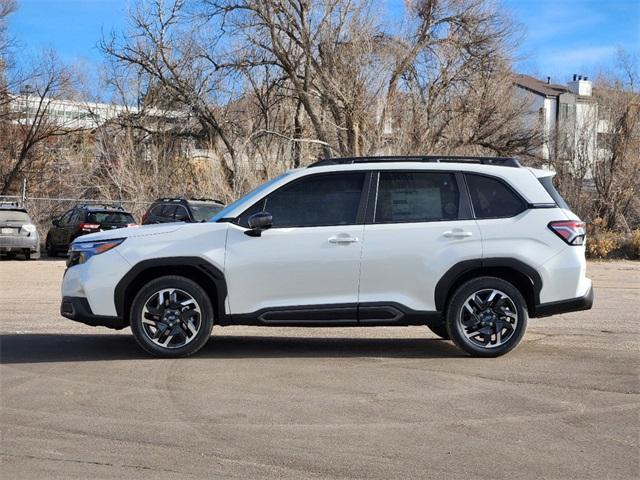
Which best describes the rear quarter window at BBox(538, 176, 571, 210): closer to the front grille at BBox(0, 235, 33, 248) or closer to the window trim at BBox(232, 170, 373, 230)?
the window trim at BBox(232, 170, 373, 230)

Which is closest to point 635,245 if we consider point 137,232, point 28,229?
point 28,229

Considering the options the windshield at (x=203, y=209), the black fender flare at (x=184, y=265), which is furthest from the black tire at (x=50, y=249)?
the black fender flare at (x=184, y=265)

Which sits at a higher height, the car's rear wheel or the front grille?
the front grille

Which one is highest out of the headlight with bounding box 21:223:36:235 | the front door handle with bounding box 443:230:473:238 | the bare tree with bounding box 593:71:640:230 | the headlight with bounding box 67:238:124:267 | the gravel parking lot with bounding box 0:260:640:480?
the bare tree with bounding box 593:71:640:230

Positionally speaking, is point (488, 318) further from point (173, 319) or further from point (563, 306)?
point (173, 319)

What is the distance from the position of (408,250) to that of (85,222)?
17.2 meters

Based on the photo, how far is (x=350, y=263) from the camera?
7934 millimetres

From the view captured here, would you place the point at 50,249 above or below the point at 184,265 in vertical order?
below

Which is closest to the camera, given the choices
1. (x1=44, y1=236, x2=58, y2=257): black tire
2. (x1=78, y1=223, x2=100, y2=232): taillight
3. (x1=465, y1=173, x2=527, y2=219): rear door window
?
(x1=465, y1=173, x2=527, y2=219): rear door window

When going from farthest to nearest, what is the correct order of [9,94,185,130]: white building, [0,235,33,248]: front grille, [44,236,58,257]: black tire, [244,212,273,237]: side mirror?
[9,94,185,130]: white building < [44,236,58,257]: black tire < [0,235,33,248]: front grille < [244,212,273,237]: side mirror

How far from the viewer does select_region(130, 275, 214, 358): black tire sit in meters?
7.97

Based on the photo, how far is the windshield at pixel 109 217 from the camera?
2358cm

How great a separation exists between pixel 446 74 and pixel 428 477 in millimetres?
26014

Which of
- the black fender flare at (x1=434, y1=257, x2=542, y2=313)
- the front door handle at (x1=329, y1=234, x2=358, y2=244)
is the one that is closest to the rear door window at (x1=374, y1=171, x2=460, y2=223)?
the front door handle at (x1=329, y1=234, x2=358, y2=244)
